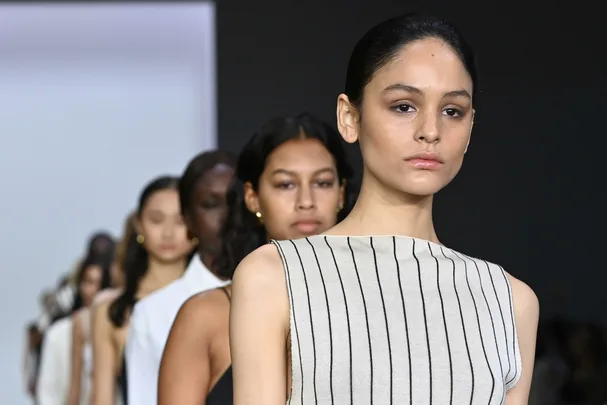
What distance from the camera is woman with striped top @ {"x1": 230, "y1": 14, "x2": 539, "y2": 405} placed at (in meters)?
2.01

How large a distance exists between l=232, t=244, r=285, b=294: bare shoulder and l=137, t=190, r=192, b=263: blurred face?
8.72ft

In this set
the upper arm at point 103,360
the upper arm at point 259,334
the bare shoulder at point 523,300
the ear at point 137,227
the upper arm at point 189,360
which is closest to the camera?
the upper arm at point 259,334

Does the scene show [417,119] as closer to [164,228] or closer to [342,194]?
[342,194]

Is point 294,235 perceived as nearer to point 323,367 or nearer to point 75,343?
point 323,367

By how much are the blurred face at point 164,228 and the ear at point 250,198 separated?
1.38m

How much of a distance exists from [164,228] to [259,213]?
1.65 meters

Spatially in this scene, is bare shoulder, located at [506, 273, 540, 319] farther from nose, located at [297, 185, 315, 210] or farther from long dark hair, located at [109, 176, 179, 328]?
long dark hair, located at [109, 176, 179, 328]

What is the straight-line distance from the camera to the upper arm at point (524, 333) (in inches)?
85.8

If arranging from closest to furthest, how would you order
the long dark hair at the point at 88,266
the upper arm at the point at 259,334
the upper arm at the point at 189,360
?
the upper arm at the point at 259,334 < the upper arm at the point at 189,360 < the long dark hair at the point at 88,266

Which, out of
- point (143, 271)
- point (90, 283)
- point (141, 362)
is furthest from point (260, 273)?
point (90, 283)

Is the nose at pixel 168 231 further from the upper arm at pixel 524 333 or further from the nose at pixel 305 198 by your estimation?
the upper arm at pixel 524 333

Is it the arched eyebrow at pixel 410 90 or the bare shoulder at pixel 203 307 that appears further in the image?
the bare shoulder at pixel 203 307

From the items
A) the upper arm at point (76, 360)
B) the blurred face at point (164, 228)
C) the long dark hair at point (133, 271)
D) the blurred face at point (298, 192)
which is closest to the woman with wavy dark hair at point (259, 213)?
the blurred face at point (298, 192)

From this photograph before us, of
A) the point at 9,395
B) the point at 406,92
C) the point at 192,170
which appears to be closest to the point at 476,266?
the point at 406,92
